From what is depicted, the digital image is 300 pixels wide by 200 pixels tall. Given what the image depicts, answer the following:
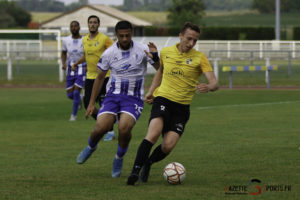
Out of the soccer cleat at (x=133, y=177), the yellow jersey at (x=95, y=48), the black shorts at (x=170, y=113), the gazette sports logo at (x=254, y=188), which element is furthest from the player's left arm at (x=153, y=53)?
the yellow jersey at (x=95, y=48)

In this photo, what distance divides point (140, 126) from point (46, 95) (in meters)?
10.6

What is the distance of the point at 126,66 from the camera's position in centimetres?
920

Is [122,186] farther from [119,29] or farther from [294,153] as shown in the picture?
[294,153]

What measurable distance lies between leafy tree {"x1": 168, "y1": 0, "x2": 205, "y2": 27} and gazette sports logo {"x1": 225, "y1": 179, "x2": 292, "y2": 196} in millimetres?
74059

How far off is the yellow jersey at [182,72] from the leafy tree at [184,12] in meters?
73.3

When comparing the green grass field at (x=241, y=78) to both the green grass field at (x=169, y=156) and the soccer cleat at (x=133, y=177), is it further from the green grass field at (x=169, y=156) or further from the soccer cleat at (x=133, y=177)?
the soccer cleat at (x=133, y=177)

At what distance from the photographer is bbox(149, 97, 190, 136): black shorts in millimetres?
8680

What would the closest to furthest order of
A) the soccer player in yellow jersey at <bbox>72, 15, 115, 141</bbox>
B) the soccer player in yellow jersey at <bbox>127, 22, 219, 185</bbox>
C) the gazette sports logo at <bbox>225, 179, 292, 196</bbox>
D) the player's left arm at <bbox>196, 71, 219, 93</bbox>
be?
the gazette sports logo at <bbox>225, 179, 292, 196</bbox> → the player's left arm at <bbox>196, 71, 219, 93</bbox> → the soccer player in yellow jersey at <bbox>127, 22, 219, 185</bbox> → the soccer player in yellow jersey at <bbox>72, 15, 115, 141</bbox>

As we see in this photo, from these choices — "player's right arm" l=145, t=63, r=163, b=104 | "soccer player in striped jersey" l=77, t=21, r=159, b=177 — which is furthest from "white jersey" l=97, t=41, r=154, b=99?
"player's right arm" l=145, t=63, r=163, b=104

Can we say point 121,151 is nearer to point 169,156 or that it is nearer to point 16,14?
point 169,156

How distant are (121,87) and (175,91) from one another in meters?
0.83

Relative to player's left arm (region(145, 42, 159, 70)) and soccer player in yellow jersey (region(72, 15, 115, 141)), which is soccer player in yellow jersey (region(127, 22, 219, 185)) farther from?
soccer player in yellow jersey (region(72, 15, 115, 141))

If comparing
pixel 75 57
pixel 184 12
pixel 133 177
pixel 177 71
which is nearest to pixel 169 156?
pixel 177 71

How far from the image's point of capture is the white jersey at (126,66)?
9.20 m
